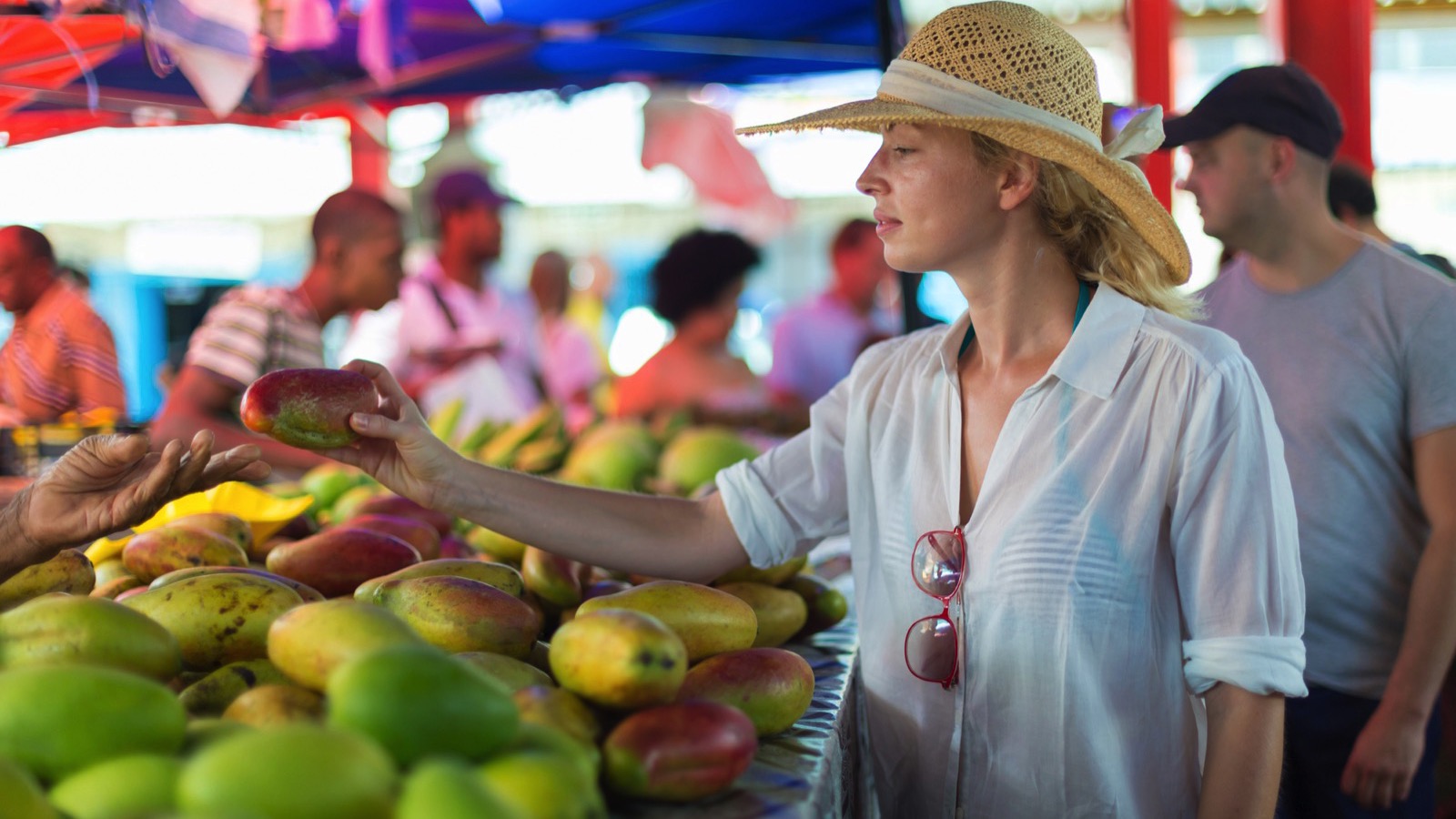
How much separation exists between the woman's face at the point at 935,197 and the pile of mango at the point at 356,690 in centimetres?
60

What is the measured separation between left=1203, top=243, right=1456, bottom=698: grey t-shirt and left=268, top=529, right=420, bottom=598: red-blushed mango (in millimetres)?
1720

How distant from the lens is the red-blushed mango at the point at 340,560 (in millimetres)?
1674

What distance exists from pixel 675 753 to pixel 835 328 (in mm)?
4492

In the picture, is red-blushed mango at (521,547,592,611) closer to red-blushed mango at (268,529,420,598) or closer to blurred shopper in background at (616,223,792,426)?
red-blushed mango at (268,529,420,598)

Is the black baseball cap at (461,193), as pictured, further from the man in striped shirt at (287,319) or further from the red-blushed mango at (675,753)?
the red-blushed mango at (675,753)

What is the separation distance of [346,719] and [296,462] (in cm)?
277

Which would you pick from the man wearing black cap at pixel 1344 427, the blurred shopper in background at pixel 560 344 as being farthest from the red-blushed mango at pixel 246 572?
the blurred shopper in background at pixel 560 344

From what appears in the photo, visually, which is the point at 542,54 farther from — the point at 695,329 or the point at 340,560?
the point at 340,560

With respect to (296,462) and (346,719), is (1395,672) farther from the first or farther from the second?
(296,462)

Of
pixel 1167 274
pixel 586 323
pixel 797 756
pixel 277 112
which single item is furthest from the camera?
pixel 586 323

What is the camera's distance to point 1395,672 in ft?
7.25

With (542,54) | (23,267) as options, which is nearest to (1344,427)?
(23,267)

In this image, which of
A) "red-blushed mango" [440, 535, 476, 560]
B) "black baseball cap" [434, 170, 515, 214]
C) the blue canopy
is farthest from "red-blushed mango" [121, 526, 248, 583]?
"black baseball cap" [434, 170, 515, 214]

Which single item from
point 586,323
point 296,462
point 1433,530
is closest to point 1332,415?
point 1433,530
